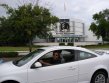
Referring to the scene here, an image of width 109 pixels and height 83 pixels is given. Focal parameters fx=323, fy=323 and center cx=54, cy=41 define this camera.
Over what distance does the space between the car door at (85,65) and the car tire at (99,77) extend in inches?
7.5

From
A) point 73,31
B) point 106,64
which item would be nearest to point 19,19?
point 106,64

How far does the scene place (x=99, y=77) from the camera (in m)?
10.5

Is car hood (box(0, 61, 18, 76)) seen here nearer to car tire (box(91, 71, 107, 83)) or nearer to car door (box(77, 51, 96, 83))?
car door (box(77, 51, 96, 83))

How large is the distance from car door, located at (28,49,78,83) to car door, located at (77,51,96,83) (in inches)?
7.4

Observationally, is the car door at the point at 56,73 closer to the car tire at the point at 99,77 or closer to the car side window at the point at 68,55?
the car side window at the point at 68,55

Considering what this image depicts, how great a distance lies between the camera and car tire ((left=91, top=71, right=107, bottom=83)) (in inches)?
408

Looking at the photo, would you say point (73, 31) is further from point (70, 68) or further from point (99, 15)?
point (70, 68)

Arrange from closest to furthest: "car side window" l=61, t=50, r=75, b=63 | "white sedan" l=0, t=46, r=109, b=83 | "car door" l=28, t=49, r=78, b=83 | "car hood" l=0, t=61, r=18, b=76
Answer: "car hood" l=0, t=61, r=18, b=76, "white sedan" l=0, t=46, r=109, b=83, "car door" l=28, t=49, r=78, b=83, "car side window" l=61, t=50, r=75, b=63

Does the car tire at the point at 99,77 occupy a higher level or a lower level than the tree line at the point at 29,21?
lower

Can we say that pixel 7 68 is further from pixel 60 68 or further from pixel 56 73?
pixel 60 68

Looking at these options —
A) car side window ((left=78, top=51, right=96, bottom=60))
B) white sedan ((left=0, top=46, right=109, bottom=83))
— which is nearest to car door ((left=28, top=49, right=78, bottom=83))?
white sedan ((left=0, top=46, right=109, bottom=83))

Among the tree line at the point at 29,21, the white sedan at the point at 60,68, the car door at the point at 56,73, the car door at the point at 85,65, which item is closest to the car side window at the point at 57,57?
the white sedan at the point at 60,68

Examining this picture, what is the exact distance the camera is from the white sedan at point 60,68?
29.9 feet

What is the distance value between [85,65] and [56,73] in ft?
3.47
